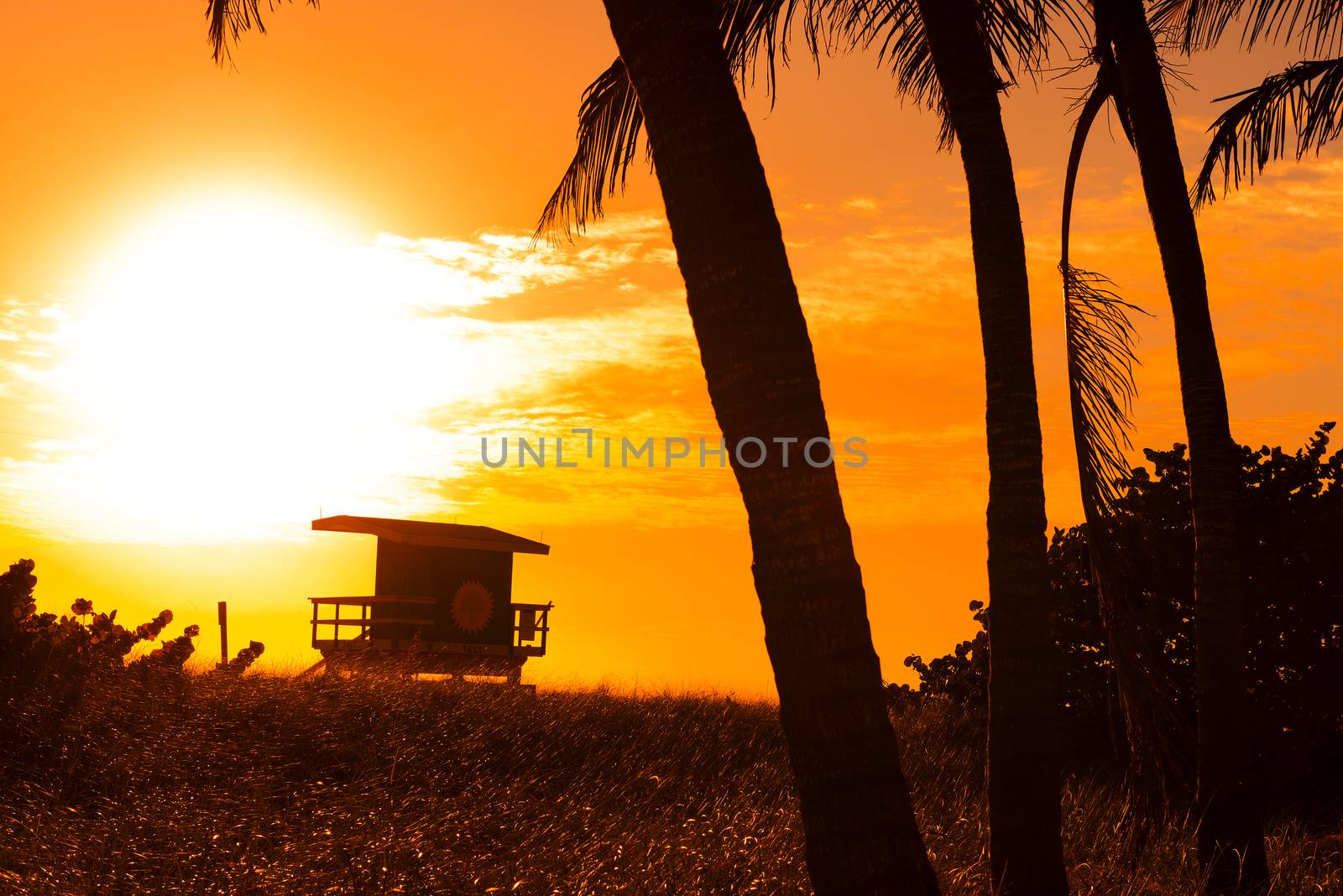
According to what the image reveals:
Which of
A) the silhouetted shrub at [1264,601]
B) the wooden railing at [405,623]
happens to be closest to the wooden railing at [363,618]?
the wooden railing at [405,623]

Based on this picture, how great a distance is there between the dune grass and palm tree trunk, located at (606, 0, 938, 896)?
308cm

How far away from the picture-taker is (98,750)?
1195cm

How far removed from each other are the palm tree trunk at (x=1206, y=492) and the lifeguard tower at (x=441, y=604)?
1719 cm

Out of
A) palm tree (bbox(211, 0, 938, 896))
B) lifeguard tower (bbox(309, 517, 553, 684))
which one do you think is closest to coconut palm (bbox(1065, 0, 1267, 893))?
palm tree (bbox(211, 0, 938, 896))

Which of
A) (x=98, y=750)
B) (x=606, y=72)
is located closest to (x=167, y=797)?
(x=98, y=750)

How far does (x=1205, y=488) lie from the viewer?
8.38 meters

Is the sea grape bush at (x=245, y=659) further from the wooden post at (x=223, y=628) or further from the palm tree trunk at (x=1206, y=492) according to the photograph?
the palm tree trunk at (x=1206, y=492)

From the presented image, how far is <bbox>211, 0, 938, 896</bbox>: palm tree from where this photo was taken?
4.02 metres

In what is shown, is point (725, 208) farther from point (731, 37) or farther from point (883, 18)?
point (883, 18)

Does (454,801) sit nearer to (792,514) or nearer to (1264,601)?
(792,514)

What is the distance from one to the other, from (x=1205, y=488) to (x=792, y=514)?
18.7 ft

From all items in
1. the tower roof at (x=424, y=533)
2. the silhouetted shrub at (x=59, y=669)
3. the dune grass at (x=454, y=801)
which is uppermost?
the tower roof at (x=424, y=533)

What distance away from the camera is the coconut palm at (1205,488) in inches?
312

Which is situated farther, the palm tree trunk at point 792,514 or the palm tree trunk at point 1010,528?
the palm tree trunk at point 1010,528
